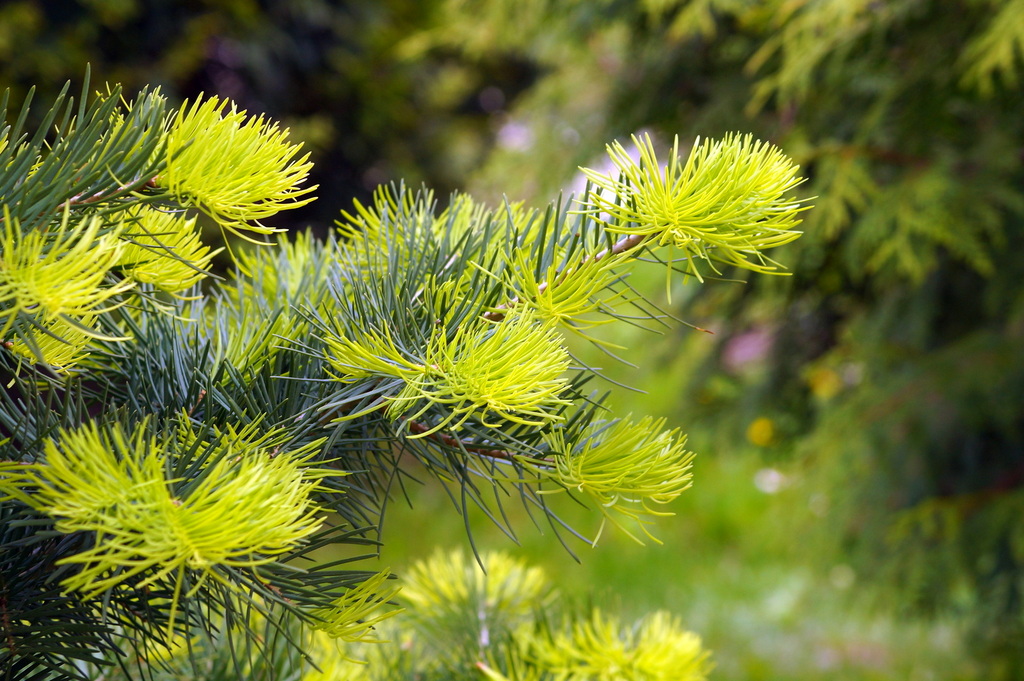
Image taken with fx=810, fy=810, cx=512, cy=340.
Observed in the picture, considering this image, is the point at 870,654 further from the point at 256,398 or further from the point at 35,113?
the point at 35,113

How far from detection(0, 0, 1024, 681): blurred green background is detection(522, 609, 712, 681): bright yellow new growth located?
0.05 m

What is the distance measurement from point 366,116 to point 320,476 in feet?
11.4

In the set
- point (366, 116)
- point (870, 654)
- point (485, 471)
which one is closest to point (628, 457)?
point (485, 471)

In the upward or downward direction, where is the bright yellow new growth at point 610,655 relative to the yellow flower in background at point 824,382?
downward

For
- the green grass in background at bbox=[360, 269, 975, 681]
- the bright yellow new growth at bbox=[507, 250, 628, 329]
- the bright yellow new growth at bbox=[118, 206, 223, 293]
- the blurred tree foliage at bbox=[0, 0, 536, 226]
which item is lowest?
Result: the bright yellow new growth at bbox=[118, 206, 223, 293]

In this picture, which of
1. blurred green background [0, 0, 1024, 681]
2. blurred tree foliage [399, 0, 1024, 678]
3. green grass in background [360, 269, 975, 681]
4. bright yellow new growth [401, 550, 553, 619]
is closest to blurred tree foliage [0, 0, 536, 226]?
blurred green background [0, 0, 1024, 681]

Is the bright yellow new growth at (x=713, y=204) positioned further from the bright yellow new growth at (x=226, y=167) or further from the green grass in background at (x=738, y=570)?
the green grass in background at (x=738, y=570)

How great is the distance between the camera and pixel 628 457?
438 mm

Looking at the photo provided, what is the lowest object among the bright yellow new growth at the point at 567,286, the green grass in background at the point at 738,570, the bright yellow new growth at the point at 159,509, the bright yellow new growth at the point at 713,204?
the bright yellow new growth at the point at 159,509

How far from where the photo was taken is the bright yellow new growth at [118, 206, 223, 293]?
17.8 inches

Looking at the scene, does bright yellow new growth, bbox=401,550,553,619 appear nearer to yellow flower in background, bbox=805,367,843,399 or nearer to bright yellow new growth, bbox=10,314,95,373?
bright yellow new growth, bbox=10,314,95,373

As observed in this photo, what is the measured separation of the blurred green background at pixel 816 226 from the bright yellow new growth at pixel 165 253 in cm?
43

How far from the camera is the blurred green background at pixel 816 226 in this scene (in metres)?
1.76

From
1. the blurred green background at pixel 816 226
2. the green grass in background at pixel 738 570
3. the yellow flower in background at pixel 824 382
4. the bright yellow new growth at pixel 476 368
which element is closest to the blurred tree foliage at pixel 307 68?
the blurred green background at pixel 816 226
